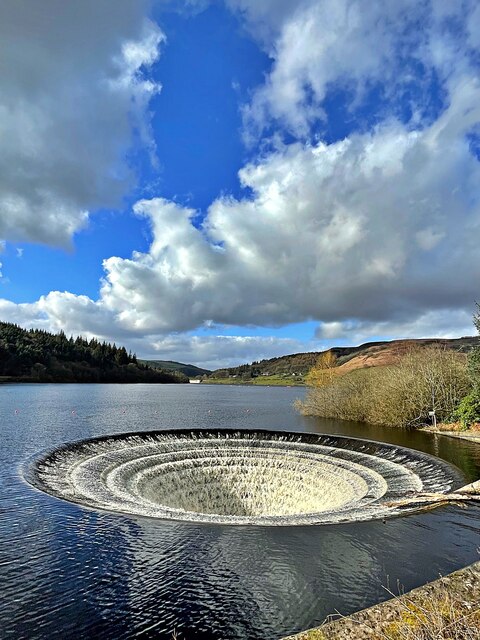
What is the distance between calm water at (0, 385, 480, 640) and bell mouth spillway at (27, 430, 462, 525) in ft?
6.16

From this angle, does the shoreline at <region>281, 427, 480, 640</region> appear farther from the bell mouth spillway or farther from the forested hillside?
the forested hillside

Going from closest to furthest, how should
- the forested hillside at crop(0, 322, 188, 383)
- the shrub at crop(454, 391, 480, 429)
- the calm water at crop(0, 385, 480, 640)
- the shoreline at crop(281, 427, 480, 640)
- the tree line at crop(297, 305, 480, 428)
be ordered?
the shoreline at crop(281, 427, 480, 640)
the calm water at crop(0, 385, 480, 640)
the shrub at crop(454, 391, 480, 429)
the tree line at crop(297, 305, 480, 428)
the forested hillside at crop(0, 322, 188, 383)

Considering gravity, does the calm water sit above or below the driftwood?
below

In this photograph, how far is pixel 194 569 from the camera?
950 cm

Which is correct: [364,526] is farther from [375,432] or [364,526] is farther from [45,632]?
[375,432]

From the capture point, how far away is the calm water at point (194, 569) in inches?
296

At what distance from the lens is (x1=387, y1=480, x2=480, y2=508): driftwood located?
15.2m

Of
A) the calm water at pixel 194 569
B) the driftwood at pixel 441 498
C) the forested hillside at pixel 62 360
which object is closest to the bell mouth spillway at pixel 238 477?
the driftwood at pixel 441 498

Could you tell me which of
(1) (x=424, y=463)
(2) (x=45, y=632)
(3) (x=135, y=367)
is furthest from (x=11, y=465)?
(3) (x=135, y=367)

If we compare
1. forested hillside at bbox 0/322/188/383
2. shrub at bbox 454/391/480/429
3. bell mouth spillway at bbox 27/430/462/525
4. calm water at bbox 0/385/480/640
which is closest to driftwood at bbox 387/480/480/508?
bell mouth spillway at bbox 27/430/462/525

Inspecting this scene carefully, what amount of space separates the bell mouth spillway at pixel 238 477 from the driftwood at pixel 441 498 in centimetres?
71

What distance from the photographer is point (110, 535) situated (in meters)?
11.3

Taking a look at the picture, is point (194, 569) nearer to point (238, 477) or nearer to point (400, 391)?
point (238, 477)

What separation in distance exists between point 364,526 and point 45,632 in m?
8.94
